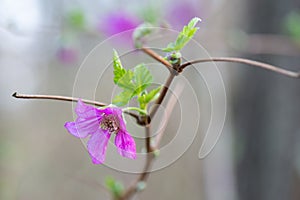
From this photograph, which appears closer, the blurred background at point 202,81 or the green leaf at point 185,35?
the green leaf at point 185,35

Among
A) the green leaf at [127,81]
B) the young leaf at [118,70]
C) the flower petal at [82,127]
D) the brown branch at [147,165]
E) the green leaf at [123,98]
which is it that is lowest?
the brown branch at [147,165]

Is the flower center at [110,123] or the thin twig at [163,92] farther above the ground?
the thin twig at [163,92]

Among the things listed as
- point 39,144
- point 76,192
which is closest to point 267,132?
point 76,192

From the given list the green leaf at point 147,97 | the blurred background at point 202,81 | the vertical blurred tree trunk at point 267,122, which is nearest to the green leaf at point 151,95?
the green leaf at point 147,97

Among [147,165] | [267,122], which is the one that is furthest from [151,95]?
[267,122]

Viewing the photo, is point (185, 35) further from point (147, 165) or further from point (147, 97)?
point (147, 165)

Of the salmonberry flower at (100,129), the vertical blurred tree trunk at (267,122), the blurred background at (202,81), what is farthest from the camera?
the vertical blurred tree trunk at (267,122)

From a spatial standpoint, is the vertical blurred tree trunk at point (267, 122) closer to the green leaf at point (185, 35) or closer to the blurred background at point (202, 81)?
the blurred background at point (202, 81)

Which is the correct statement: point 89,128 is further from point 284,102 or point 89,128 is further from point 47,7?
point 47,7
